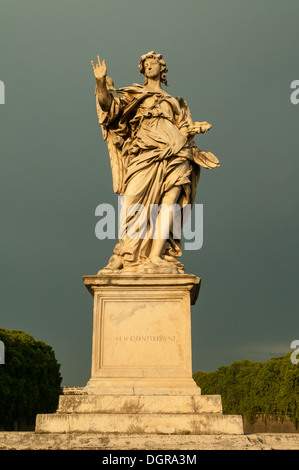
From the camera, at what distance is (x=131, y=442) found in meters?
5.21

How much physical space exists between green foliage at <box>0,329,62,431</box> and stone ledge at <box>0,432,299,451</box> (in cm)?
2695

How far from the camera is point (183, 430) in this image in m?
5.76

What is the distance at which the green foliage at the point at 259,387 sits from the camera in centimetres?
3872

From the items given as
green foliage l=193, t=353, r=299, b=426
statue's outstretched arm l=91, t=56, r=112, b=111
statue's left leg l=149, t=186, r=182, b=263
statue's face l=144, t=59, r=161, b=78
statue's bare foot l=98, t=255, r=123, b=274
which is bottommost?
green foliage l=193, t=353, r=299, b=426

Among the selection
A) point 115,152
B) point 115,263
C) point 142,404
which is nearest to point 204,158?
point 115,152

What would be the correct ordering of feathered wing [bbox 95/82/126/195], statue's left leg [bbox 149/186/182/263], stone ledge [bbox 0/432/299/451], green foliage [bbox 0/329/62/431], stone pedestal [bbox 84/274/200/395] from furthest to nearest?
green foliage [bbox 0/329/62/431] < feathered wing [bbox 95/82/126/195] < statue's left leg [bbox 149/186/182/263] < stone pedestal [bbox 84/274/200/395] < stone ledge [bbox 0/432/299/451]

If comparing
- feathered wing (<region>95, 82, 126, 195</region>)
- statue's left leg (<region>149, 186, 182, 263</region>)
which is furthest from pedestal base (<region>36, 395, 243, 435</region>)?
feathered wing (<region>95, 82, 126, 195</region>)

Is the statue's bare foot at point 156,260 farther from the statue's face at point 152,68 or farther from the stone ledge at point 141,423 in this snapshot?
the statue's face at point 152,68

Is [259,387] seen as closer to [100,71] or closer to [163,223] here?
[163,223]

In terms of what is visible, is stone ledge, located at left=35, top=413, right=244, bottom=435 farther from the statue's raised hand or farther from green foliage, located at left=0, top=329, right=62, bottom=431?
green foliage, located at left=0, top=329, right=62, bottom=431

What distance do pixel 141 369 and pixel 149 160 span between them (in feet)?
11.4

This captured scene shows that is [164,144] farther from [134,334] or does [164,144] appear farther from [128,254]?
[134,334]

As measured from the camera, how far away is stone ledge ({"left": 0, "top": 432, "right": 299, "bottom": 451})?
5133 mm

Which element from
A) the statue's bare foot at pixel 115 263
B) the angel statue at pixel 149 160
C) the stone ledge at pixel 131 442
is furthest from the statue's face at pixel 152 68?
the stone ledge at pixel 131 442
